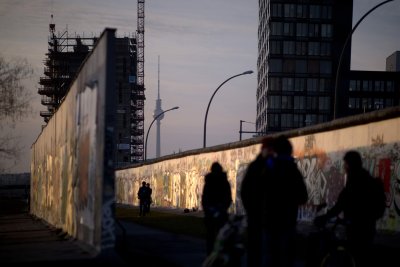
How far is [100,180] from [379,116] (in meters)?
10.0

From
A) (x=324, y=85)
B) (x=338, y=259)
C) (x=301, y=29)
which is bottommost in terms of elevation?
(x=338, y=259)

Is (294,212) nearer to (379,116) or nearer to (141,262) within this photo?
(141,262)

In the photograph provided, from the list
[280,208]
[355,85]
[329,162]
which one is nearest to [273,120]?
[355,85]

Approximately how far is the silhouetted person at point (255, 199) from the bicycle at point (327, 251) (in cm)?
66

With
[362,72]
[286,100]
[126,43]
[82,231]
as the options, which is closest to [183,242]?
[82,231]

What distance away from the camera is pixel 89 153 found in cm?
1297

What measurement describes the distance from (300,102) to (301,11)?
15.5m

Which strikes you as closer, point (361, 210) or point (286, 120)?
point (361, 210)

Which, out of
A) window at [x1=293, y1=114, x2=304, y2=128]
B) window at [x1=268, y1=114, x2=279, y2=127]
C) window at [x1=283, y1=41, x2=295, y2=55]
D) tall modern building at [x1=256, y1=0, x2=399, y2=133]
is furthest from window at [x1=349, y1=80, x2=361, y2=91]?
window at [x1=268, y1=114, x2=279, y2=127]

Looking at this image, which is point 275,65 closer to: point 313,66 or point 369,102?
point 313,66

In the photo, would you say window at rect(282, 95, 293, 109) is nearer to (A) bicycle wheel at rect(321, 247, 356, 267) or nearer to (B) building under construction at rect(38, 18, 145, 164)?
(B) building under construction at rect(38, 18, 145, 164)

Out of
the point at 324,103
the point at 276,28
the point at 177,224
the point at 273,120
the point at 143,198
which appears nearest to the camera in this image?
the point at 177,224

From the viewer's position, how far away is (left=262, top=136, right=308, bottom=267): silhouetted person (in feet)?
22.5

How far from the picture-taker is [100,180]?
11.1 metres
